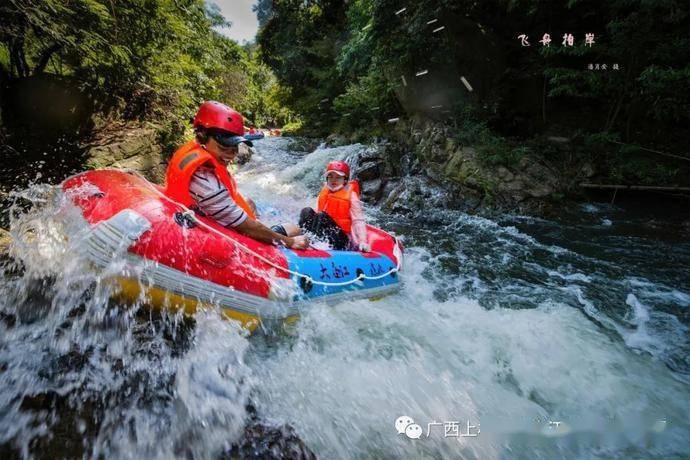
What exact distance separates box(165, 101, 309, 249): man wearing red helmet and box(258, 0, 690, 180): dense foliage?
7.90 m

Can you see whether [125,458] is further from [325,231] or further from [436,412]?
[325,231]

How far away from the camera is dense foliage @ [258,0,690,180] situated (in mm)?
6891

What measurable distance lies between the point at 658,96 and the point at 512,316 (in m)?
6.56

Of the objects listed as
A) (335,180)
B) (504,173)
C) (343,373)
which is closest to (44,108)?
(335,180)

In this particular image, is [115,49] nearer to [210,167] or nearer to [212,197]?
[210,167]

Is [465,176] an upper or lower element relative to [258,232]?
lower

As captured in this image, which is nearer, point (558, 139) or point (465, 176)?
point (465, 176)

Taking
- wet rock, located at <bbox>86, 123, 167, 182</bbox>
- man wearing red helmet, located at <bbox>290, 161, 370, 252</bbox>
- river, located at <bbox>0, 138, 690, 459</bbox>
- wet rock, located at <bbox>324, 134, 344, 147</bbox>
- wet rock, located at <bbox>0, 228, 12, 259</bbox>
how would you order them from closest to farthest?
river, located at <bbox>0, 138, 690, 459</bbox> < wet rock, located at <bbox>0, 228, 12, 259</bbox> < man wearing red helmet, located at <bbox>290, 161, 370, 252</bbox> < wet rock, located at <bbox>86, 123, 167, 182</bbox> < wet rock, located at <bbox>324, 134, 344, 147</bbox>

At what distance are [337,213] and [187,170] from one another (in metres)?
2.17

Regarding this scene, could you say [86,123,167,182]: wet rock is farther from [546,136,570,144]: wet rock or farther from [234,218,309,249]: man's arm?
[546,136,570,144]: wet rock

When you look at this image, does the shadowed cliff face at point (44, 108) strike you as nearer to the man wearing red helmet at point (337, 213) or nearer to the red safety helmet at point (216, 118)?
the red safety helmet at point (216, 118)

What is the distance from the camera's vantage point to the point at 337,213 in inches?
178

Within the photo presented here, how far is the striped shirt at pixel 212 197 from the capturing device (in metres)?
2.71

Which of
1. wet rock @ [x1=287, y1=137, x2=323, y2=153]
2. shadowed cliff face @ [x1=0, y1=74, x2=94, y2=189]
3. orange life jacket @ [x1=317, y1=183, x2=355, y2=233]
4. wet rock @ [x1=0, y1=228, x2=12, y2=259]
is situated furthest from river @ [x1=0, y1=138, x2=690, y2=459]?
wet rock @ [x1=287, y1=137, x2=323, y2=153]
